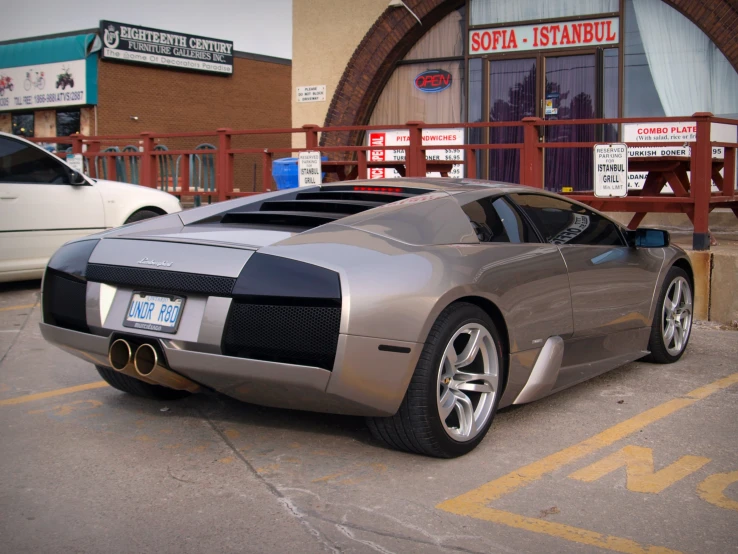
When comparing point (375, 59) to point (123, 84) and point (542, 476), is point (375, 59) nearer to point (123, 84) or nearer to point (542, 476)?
point (542, 476)

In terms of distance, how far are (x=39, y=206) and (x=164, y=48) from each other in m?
29.7

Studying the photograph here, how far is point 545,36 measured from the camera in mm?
14883

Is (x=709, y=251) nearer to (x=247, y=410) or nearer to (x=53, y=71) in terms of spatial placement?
(x=247, y=410)

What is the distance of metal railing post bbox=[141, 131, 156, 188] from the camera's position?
13586mm

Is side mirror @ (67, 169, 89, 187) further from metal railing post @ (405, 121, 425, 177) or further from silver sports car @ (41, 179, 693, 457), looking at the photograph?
silver sports car @ (41, 179, 693, 457)

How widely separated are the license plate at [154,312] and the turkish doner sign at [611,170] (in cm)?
622

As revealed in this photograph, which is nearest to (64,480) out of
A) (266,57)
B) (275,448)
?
(275,448)

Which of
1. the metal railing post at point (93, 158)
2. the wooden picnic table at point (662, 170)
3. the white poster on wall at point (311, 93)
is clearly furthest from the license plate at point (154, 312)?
the white poster on wall at point (311, 93)

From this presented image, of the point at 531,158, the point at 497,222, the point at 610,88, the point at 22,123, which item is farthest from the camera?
the point at 22,123

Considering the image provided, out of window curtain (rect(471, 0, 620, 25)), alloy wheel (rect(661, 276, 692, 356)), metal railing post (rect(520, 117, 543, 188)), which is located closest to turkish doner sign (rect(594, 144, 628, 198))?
metal railing post (rect(520, 117, 543, 188))

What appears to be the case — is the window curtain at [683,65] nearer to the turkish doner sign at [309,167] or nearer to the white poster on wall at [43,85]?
the turkish doner sign at [309,167]

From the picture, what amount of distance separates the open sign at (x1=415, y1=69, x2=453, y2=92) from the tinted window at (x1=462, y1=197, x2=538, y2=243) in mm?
11243

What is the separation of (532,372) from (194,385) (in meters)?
1.75

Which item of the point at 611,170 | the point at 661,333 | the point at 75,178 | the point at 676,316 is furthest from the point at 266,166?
the point at 661,333
